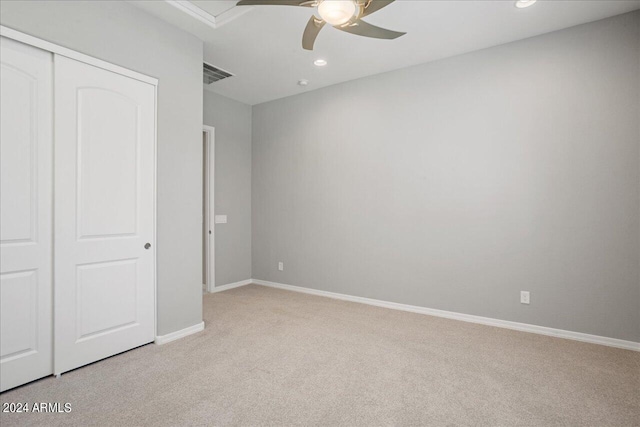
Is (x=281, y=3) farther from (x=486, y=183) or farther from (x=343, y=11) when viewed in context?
(x=486, y=183)

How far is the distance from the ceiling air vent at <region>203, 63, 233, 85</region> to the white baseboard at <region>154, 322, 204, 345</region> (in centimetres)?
289

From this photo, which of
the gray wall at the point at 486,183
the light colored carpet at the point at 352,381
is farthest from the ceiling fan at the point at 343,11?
the light colored carpet at the point at 352,381

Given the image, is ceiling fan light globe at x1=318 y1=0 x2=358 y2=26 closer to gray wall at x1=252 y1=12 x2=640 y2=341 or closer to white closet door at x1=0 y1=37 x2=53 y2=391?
white closet door at x1=0 y1=37 x2=53 y2=391

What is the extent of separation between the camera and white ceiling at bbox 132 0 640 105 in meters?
2.61

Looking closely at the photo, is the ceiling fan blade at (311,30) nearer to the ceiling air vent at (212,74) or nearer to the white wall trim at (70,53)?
the white wall trim at (70,53)

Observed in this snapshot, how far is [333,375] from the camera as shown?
7.47ft

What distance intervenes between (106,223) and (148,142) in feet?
2.48

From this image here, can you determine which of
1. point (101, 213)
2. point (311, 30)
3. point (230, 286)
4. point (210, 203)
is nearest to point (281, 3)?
point (311, 30)

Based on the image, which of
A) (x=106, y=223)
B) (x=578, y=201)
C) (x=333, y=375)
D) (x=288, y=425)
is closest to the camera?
(x=288, y=425)

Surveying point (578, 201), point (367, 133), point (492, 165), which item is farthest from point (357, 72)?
point (578, 201)

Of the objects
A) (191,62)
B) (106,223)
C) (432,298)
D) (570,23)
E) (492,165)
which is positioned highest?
(570,23)

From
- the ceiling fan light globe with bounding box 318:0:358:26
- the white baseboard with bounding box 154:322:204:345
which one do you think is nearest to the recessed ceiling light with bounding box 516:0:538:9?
the ceiling fan light globe with bounding box 318:0:358:26

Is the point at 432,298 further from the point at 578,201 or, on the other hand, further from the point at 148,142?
the point at 148,142

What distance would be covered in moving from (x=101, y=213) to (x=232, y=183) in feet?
8.30
